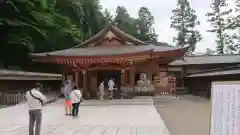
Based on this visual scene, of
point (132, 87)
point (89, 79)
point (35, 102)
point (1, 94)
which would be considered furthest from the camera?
point (89, 79)

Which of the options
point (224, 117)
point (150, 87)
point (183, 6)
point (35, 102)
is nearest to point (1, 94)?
point (150, 87)

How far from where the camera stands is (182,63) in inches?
1399

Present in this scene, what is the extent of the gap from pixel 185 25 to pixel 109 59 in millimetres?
40956

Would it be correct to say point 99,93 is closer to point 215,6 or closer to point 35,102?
point 35,102

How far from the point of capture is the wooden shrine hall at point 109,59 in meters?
22.1

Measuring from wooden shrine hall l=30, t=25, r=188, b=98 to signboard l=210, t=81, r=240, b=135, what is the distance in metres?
19.0

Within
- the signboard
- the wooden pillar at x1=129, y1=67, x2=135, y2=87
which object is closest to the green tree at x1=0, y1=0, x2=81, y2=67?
the wooden pillar at x1=129, y1=67, x2=135, y2=87

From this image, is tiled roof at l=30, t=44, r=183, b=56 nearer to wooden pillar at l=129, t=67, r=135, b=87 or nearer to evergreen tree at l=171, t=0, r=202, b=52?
wooden pillar at l=129, t=67, r=135, b=87

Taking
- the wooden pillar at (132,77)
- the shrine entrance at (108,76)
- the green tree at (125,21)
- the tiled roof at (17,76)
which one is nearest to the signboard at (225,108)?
the tiled roof at (17,76)

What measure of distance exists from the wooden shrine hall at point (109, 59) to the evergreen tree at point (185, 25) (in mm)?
35455

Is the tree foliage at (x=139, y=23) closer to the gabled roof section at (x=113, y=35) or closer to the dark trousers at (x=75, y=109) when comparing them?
the gabled roof section at (x=113, y=35)

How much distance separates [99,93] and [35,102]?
14518 millimetres

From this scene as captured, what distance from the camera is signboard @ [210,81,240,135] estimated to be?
7.67 ft

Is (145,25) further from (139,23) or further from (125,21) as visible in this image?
(125,21)
